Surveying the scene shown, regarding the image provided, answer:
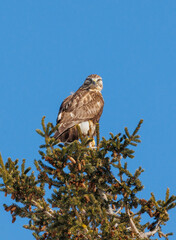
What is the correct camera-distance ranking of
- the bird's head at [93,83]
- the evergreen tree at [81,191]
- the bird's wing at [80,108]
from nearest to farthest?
the evergreen tree at [81,191], the bird's wing at [80,108], the bird's head at [93,83]

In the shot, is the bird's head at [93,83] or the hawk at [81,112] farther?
the bird's head at [93,83]

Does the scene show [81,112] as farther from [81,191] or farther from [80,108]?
[81,191]

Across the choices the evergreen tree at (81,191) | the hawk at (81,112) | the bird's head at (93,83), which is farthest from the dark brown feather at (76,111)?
the evergreen tree at (81,191)

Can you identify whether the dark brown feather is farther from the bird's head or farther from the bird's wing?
the bird's head

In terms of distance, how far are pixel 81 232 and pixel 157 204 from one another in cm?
137

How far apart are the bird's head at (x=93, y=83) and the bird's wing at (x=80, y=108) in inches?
13.7

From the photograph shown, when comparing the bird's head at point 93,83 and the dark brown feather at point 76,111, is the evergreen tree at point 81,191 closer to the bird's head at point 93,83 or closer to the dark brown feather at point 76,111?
the dark brown feather at point 76,111

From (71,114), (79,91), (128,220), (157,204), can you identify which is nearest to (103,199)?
(128,220)

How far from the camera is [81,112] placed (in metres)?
11.9

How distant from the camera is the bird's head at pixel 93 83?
13352 mm

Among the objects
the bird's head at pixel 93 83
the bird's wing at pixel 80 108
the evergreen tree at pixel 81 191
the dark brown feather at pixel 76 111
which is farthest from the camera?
the bird's head at pixel 93 83

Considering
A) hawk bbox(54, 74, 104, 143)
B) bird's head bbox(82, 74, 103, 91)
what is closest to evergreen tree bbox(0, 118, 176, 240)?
hawk bbox(54, 74, 104, 143)

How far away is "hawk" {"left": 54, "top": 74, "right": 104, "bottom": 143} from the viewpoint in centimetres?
1143

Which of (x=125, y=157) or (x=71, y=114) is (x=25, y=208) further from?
(x=71, y=114)
